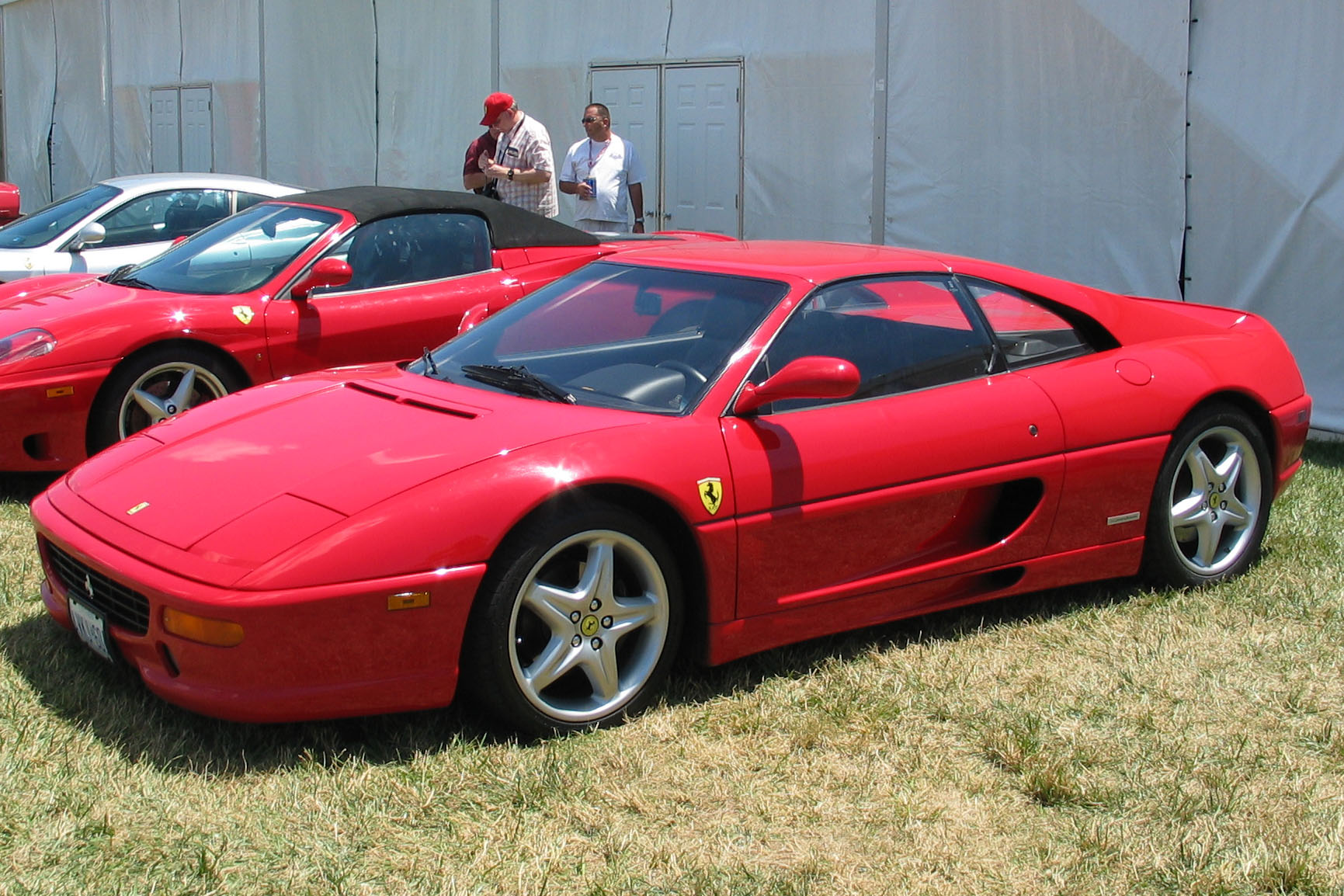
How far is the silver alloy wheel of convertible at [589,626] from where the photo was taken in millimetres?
3379

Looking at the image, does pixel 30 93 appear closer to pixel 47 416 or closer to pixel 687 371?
pixel 47 416

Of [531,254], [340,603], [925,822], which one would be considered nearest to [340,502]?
[340,603]

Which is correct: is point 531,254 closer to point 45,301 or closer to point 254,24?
point 45,301

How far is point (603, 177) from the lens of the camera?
996 centimetres

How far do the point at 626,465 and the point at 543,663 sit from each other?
52 centimetres

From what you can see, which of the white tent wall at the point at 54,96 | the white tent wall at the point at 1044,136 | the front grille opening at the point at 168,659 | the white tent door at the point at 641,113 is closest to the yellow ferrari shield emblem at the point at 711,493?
the front grille opening at the point at 168,659

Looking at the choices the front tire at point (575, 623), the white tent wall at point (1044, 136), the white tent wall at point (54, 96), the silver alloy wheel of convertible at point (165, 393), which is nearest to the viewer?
the front tire at point (575, 623)

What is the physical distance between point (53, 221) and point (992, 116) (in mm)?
5930

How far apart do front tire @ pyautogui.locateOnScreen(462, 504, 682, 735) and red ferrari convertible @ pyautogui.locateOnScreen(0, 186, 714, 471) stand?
6.15 feet

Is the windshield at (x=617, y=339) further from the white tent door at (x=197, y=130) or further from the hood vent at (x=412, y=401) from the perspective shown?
the white tent door at (x=197, y=130)

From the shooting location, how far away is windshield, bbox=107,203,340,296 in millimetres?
6406

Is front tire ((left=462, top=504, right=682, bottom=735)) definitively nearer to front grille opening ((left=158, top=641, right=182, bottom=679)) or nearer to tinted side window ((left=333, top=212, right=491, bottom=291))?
front grille opening ((left=158, top=641, right=182, bottom=679))

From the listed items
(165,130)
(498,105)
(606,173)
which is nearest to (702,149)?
(606,173)

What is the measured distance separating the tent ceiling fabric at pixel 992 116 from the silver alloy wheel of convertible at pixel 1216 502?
3.24 meters
